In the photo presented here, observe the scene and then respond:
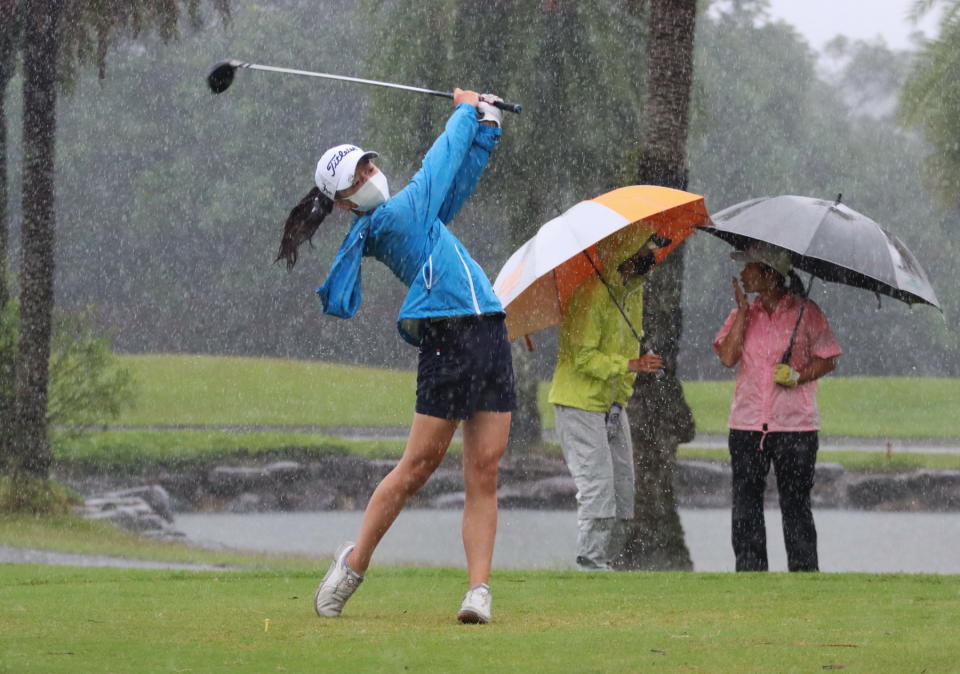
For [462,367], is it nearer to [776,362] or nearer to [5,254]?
[776,362]

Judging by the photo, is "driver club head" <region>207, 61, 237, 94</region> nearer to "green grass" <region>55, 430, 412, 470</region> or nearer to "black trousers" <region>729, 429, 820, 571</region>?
"black trousers" <region>729, 429, 820, 571</region>

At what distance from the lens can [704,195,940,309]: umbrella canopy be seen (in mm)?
7695

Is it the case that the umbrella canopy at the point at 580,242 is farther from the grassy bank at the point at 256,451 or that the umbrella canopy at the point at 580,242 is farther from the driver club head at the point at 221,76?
the grassy bank at the point at 256,451

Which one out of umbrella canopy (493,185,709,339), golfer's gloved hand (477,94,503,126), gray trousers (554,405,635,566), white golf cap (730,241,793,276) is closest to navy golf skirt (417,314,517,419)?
golfer's gloved hand (477,94,503,126)

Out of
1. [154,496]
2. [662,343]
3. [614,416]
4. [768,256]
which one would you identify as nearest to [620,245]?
[768,256]

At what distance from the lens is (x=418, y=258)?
17.6 ft

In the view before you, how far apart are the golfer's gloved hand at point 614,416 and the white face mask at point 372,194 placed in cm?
292

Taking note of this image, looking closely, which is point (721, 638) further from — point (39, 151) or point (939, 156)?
point (939, 156)

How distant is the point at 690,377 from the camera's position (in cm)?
4709

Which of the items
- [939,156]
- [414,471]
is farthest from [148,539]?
[939,156]

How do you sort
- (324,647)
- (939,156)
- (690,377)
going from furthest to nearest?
(690,377)
(939,156)
(324,647)

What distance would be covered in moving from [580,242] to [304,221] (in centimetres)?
226

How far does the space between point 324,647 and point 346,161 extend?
1.60m

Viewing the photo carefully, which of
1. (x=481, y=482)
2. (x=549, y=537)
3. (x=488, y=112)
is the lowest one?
(x=549, y=537)
